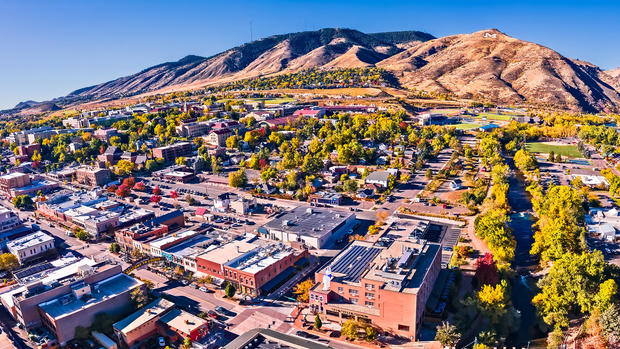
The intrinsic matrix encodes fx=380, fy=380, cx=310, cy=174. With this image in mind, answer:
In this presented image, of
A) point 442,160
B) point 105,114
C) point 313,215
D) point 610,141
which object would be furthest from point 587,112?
point 105,114

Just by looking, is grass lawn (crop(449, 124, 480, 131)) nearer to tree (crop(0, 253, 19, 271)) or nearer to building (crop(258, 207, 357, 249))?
building (crop(258, 207, 357, 249))

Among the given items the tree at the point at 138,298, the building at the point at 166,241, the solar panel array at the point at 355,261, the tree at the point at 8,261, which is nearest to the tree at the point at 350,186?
the solar panel array at the point at 355,261

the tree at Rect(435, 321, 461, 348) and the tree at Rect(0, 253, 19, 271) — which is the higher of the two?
the tree at Rect(0, 253, 19, 271)

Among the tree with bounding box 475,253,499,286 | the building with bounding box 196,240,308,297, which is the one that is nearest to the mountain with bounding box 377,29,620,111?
the tree with bounding box 475,253,499,286

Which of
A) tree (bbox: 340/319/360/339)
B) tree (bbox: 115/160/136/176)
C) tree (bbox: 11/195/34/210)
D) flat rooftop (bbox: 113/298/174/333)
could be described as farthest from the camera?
tree (bbox: 115/160/136/176)

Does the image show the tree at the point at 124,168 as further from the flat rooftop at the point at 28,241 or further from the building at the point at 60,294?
the building at the point at 60,294

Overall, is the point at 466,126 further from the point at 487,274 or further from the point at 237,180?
the point at 487,274

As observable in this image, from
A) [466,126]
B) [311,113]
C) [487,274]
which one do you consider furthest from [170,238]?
[466,126]
